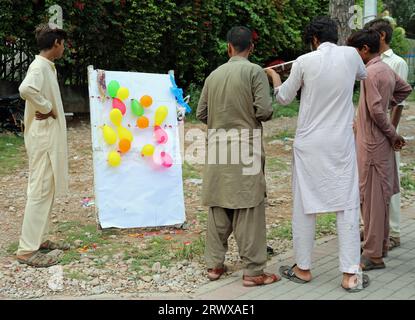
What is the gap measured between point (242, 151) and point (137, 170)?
66.6 inches

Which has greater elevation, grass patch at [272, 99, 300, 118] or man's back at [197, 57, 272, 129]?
man's back at [197, 57, 272, 129]

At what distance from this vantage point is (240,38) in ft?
14.0

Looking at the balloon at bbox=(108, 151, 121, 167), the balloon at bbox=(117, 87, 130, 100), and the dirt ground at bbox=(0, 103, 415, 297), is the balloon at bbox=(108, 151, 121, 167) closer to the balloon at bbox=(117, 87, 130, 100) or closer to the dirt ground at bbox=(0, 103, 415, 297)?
the balloon at bbox=(117, 87, 130, 100)

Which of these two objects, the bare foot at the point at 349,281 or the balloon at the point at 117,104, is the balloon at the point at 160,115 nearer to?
the balloon at the point at 117,104

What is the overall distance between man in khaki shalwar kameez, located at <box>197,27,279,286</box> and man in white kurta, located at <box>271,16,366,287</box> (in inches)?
10.5

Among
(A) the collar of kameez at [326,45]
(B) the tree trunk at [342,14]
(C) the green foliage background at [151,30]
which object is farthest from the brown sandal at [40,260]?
(C) the green foliage background at [151,30]

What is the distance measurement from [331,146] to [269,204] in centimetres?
282

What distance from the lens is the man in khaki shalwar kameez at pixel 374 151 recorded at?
14.7 ft

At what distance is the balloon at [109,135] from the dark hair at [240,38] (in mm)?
1694

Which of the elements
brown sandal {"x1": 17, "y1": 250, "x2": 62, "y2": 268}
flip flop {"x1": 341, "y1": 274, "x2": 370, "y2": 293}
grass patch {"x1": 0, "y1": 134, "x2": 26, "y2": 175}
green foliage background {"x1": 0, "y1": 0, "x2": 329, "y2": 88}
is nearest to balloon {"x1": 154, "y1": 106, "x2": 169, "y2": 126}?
brown sandal {"x1": 17, "y1": 250, "x2": 62, "y2": 268}

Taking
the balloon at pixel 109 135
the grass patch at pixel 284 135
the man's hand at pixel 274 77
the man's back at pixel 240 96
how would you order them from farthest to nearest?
the grass patch at pixel 284 135 < the balloon at pixel 109 135 < the man's hand at pixel 274 77 < the man's back at pixel 240 96

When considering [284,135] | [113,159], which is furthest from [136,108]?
[284,135]

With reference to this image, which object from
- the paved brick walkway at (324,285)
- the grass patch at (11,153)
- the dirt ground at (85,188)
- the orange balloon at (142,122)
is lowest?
the paved brick walkway at (324,285)

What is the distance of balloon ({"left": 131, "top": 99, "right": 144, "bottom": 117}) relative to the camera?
18.1 feet
